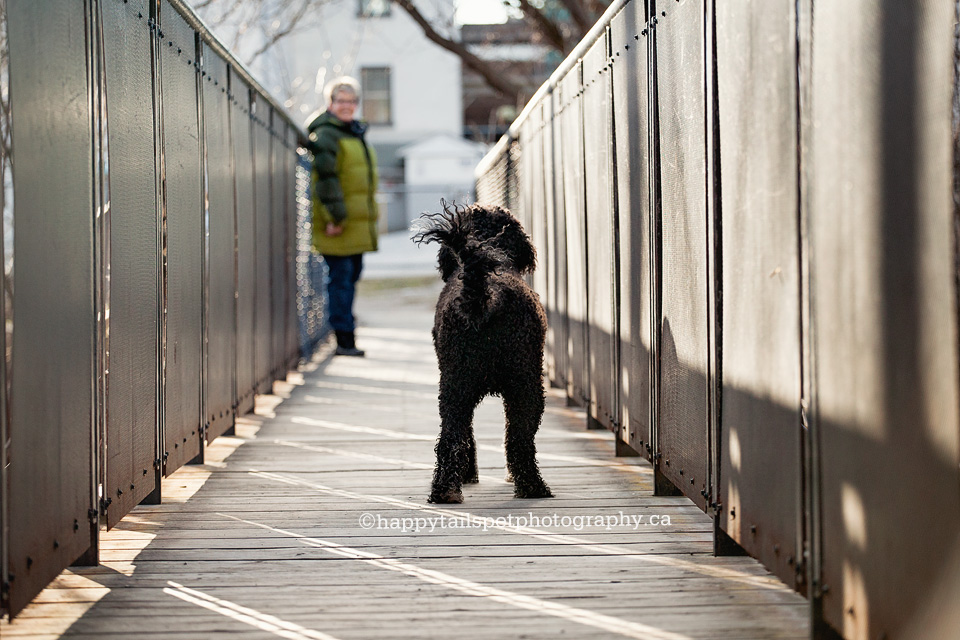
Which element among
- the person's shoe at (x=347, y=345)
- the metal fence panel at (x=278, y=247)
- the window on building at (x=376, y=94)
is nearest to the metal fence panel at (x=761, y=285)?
the metal fence panel at (x=278, y=247)

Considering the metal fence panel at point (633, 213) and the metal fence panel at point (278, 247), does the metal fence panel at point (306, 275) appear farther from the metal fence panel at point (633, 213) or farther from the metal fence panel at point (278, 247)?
the metal fence panel at point (633, 213)

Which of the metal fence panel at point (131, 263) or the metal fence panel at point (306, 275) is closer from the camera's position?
the metal fence panel at point (131, 263)

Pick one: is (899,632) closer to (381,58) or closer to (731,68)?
(731,68)

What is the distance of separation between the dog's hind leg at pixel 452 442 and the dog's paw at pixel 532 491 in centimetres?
27

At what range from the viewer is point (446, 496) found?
4.15 metres

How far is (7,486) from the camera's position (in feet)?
7.92

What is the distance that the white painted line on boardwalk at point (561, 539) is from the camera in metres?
3.20

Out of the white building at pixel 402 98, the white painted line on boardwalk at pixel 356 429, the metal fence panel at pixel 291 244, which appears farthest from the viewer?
the white building at pixel 402 98

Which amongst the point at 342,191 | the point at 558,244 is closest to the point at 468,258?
the point at 558,244

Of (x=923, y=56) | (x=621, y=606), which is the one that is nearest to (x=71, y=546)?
(x=621, y=606)

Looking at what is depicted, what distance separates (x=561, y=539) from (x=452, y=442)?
664mm

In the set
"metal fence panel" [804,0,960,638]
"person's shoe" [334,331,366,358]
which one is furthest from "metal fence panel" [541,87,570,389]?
"metal fence panel" [804,0,960,638]

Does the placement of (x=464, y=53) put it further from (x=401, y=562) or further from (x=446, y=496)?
(x=401, y=562)

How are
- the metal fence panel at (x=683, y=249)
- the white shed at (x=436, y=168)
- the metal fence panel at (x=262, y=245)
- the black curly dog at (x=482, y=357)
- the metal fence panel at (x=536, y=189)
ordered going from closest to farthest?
Answer: the metal fence panel at (x=683, y=249)
the black curly dog at (x=482, y=357)
the metal fence panel at (x=262, y=245)
the metal fence panel at (x=536, y=189)
the white shed at (x=436, y=168)
